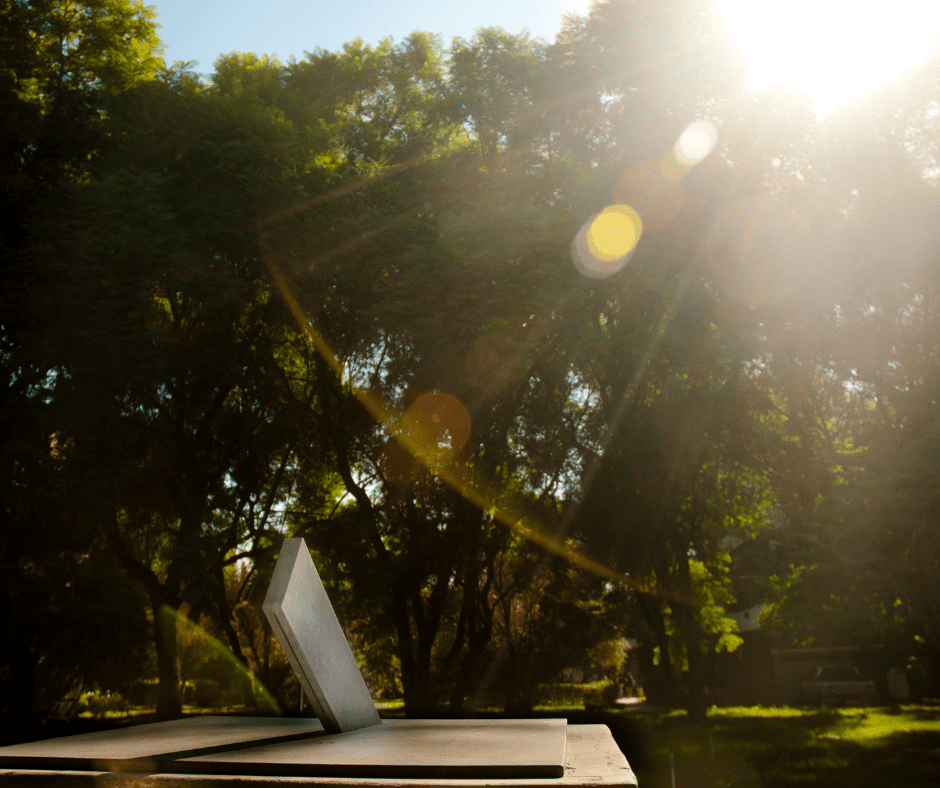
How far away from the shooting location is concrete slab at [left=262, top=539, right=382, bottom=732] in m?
5.90

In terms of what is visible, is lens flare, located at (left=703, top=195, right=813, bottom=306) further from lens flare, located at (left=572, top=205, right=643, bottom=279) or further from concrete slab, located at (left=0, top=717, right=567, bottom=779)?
concrete slab, located at (left=0, top=717, right=567, bottom=779)

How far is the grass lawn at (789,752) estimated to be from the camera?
40.2 feet

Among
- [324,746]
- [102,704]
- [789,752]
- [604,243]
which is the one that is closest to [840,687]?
[789,752]

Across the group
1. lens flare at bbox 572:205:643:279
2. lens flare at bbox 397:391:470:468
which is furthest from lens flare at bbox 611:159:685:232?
lens flare at bbox 397:391:470:468

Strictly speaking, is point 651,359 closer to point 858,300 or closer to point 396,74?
point 858,300

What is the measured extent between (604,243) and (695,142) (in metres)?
3.06

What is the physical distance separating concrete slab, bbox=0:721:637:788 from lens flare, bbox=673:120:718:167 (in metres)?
11.3

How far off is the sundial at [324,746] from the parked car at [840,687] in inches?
1119

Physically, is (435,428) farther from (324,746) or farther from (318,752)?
(318,752)

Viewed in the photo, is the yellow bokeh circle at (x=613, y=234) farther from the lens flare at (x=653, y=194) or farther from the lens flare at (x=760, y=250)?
the lens flare at (x=760, y=250)

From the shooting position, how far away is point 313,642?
20.7 feet

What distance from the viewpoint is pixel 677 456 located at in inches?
632

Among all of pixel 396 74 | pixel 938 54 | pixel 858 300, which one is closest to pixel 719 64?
pixel 938 54

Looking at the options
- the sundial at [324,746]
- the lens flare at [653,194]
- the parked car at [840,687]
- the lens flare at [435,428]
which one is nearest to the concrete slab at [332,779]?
the sundial at [324,746]
